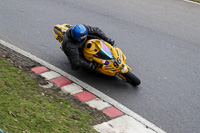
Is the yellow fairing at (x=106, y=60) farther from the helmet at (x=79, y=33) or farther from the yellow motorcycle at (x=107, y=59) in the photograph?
the helmet at (x=79, y=33)

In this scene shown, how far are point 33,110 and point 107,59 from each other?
7.29 ft

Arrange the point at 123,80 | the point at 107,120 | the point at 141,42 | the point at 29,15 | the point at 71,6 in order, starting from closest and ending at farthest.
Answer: the point at 107,120 < the point at 123,80 < the point at 141,42 < the point at 29,15 < the point at 71,6

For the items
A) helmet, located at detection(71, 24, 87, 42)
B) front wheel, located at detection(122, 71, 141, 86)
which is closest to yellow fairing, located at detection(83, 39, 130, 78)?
front wheel, located at detection(122, 71, 141, 86)

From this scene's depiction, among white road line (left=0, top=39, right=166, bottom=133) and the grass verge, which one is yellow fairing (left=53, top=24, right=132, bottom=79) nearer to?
white road line (left=0, top=39, right=166, bottom=133)

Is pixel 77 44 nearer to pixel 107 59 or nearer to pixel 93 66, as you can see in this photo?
pixel 93 66

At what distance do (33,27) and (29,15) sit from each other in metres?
0.98

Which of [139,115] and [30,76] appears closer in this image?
[139,115]

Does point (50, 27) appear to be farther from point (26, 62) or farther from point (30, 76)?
point (30, 76)

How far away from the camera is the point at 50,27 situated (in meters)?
9.56

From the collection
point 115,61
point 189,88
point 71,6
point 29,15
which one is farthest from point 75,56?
point 71,6

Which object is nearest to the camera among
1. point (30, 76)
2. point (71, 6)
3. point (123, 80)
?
point (30, 76)

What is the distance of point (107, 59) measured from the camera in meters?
6.77

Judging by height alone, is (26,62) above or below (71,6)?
below

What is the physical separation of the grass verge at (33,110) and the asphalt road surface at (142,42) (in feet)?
4.44
